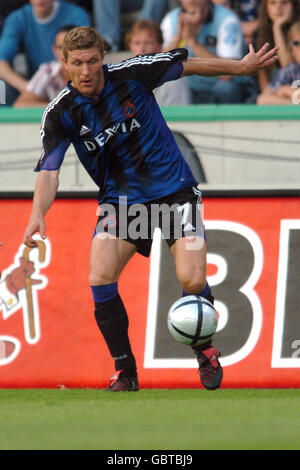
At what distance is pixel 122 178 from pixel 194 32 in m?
3.92

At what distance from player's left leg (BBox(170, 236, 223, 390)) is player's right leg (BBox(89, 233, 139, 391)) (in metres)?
0.35

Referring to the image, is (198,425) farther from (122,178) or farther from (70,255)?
(70,255)

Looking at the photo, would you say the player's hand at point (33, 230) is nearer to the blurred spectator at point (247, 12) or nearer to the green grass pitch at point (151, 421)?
the green grass pitch at point (151, 421)

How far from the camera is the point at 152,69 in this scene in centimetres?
631

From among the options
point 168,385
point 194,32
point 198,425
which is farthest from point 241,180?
point 198,425

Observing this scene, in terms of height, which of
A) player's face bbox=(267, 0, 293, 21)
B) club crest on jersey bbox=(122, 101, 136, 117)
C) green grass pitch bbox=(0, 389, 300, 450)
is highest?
player's face bbox=(267, 0, 293, 21)

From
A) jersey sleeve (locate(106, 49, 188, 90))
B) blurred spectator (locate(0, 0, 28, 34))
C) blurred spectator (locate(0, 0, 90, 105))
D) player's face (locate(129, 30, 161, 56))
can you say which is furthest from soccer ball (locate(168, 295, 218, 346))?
blurred spectator (locate(0, 0, 28, 34))

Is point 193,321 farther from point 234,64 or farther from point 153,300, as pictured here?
point 234,64

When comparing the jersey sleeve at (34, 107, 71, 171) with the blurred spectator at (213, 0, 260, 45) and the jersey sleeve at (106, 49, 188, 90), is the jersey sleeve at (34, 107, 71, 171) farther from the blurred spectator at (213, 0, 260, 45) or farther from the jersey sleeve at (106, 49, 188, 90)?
the blurred spectator at (213, 0, 260, 45)

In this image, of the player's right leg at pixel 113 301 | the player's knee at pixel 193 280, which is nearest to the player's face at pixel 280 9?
the player's right leg at pixel 113 301

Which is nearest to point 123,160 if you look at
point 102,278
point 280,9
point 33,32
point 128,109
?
point 128,109

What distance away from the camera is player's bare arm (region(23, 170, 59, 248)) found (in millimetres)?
5988

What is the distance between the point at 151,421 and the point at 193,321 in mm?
1296

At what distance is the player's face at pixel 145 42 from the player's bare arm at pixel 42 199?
3.66 metres
